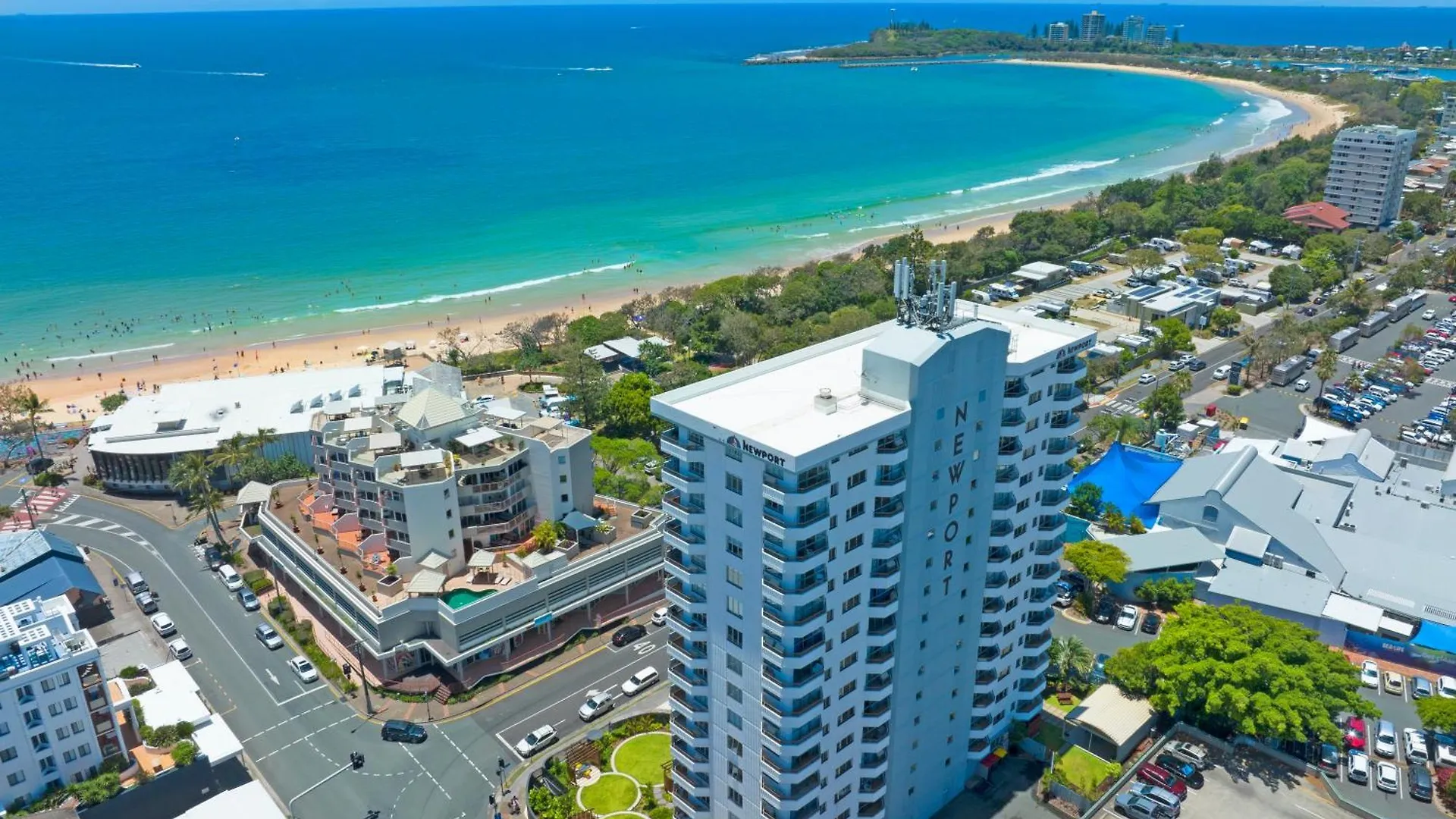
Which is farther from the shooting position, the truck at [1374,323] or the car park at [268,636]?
the truck at [1374,323]

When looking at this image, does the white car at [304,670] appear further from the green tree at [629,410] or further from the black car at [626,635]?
the green tree at [629,410]

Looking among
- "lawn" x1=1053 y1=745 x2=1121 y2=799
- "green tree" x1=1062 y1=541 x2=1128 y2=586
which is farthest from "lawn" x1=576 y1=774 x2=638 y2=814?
"green tree" x1=1062 y1=541 x2=1128 y2=586

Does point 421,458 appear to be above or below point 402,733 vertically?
above

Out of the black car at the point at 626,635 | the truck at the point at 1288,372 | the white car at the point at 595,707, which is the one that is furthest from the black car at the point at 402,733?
the truck at the point at 1288,372

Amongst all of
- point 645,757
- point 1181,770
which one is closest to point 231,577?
point 645,757

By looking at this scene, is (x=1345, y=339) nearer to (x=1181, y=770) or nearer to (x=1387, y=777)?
(x=1387, y=777)

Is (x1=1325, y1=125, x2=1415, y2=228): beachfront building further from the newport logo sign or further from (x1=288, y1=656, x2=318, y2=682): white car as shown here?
(x1=288, y1=656, x2=318, y2=682): white car
